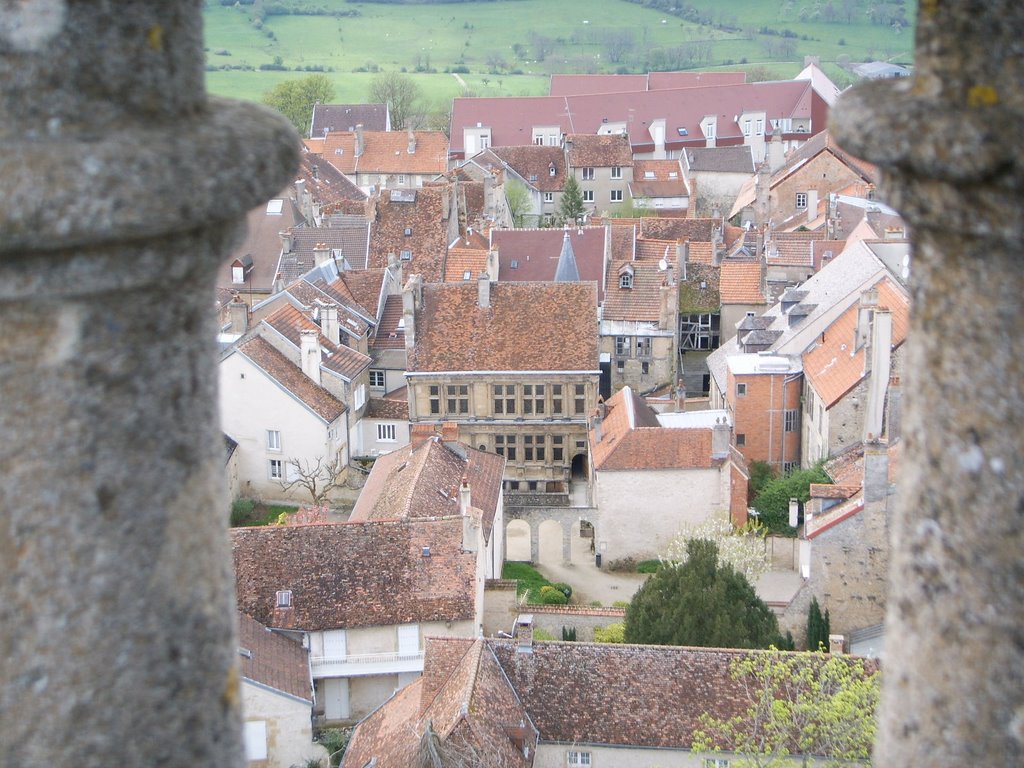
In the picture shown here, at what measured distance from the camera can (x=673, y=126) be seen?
10681 cm

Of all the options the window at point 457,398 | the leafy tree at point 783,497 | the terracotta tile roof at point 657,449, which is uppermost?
the window at point 457,398

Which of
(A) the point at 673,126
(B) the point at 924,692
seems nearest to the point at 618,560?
(B) the point at 924,692

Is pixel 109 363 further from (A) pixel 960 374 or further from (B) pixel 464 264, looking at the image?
(B) pixel 464 264

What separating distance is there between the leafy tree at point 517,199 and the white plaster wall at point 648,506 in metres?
45.7

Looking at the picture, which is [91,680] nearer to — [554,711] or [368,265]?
[554,711]

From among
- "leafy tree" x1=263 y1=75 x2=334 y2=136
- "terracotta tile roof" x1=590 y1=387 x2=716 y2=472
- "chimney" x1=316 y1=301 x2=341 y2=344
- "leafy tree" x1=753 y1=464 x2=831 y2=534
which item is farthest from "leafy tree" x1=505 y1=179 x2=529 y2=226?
"leafy tree" x1=753 y1=464 x2=831 y2=534

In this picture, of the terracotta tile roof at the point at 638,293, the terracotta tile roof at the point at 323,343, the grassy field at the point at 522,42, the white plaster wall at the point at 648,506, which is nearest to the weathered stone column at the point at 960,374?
the white plaster wall at the point at 648,506

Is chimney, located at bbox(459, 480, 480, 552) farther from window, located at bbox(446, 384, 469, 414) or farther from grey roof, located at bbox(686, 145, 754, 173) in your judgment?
grey roof, located at bbox(686, 145, 754, 173)

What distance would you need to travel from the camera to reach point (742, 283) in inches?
2343

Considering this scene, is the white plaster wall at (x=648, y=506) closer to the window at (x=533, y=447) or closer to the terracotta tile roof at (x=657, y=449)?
the terracotta tile roof at (x=657, y=449)

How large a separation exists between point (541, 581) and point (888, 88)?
37.8 meters

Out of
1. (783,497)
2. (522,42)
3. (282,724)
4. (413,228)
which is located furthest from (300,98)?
(282,724)

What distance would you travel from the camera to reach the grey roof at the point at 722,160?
3757 inches

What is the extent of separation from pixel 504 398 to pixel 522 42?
14629 cm
